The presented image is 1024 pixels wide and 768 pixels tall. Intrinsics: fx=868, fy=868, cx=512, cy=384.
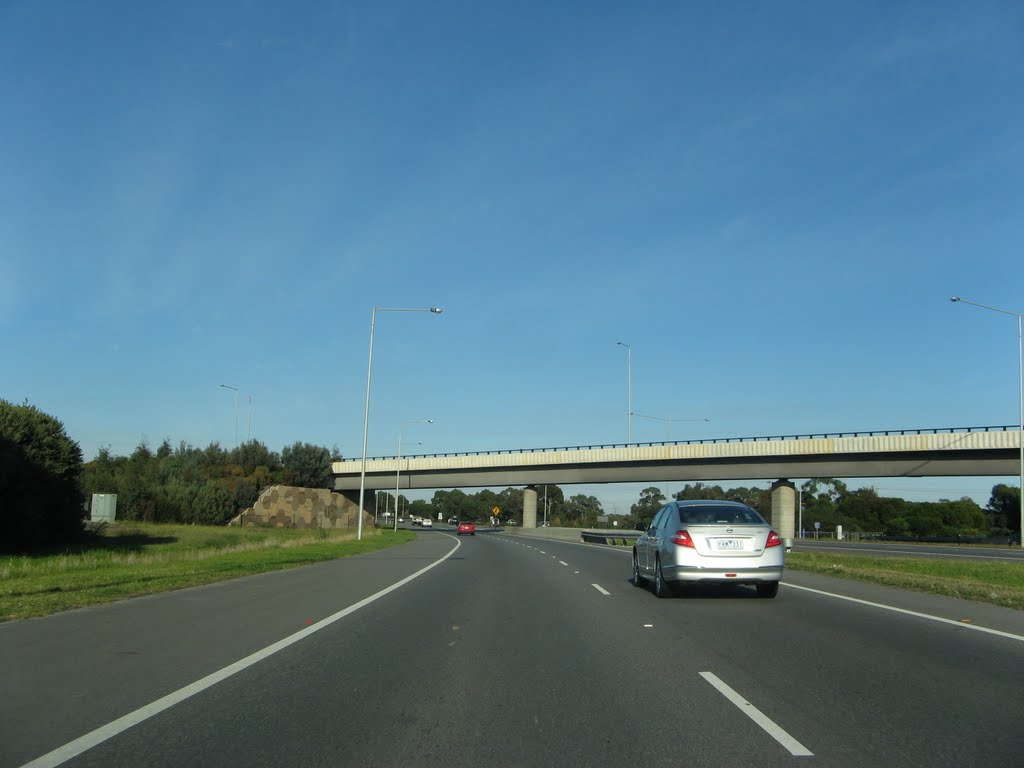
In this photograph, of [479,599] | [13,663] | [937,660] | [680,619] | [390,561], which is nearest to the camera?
[13,663]

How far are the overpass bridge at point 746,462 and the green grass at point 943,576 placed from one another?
91.7 ft

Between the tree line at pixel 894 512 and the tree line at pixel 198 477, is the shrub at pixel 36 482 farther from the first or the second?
the tree line at pixel 894 512

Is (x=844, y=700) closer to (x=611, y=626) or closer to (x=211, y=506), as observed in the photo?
(x=611, y=626)

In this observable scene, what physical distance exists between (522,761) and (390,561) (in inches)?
904

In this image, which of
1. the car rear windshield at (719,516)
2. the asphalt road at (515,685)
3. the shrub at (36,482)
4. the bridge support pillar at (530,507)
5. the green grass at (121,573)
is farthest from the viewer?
the bridge support pillar at (530,507)

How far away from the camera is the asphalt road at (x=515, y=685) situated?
5.78 meters

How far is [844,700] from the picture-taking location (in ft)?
23.8

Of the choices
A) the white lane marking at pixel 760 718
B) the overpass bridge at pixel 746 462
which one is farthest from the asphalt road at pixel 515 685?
the overpass bridge at pixel 746 462

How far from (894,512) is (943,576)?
4816 inches

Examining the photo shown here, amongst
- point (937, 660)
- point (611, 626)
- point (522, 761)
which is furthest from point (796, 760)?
A: point (611, 626)

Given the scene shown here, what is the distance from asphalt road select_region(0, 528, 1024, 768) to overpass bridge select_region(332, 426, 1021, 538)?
44637 mm

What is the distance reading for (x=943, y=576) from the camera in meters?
22.7

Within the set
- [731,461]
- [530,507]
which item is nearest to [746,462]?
[731,461]

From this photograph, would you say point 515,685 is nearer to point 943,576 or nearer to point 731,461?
point 943,576
